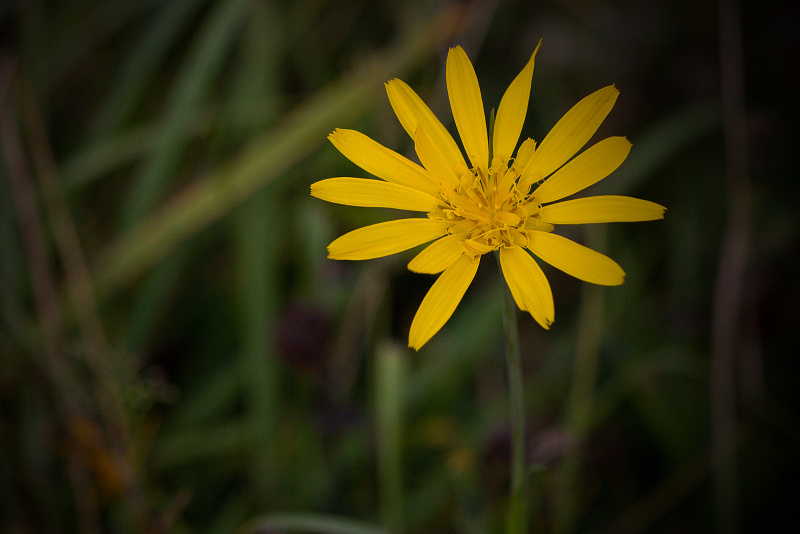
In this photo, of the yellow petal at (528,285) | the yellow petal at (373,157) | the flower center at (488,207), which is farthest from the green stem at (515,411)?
the yellow petal at (373,157)

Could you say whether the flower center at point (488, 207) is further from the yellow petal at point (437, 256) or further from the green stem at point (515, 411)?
the green stem at point (515, 411)

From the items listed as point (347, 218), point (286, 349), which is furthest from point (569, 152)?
point (347, 218)

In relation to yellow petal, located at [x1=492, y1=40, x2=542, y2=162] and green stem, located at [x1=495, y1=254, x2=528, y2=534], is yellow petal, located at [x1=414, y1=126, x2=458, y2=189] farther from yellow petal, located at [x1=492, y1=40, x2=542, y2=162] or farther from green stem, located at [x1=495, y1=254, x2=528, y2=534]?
green stem, located at [x1=495, y1=254, x2=528, y2=534]

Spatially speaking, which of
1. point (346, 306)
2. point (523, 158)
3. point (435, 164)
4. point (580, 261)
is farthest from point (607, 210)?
point (346, 306)

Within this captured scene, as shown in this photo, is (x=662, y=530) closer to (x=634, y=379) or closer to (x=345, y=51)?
(x=634, y=379)

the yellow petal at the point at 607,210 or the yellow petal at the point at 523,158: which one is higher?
the yellow petal at the point at 523,158

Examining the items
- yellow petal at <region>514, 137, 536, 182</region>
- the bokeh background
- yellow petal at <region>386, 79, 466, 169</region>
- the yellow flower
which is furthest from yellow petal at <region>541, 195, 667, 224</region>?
the bokeh background
